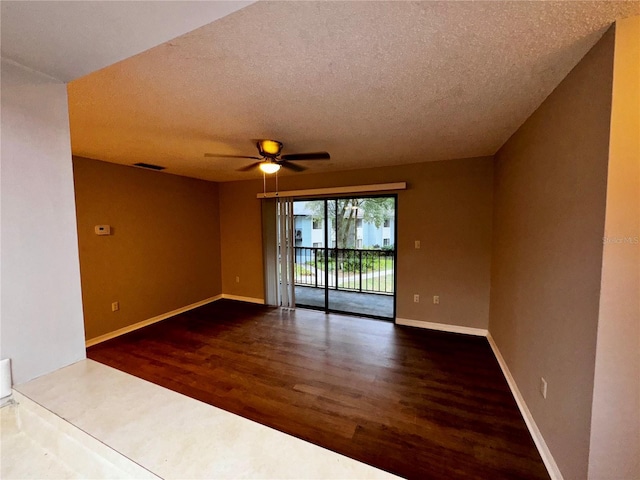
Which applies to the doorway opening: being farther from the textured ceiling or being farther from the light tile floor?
the light tile floor

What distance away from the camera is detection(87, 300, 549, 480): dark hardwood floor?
5.59 ft

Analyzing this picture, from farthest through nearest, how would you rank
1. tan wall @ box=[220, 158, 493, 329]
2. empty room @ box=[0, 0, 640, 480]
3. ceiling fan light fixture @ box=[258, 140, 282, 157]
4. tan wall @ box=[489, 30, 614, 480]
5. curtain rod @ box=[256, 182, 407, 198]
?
curtain rod @ box=[256, 182, 407, 198], tan wall @ box=[220, 158, 493, 329], ceiling fan light fixture @ box=[258, 140, 282, 157], tan wall @ box=[489, 30, 614, 480], empty room @ box=[0, 0, 640, 480]

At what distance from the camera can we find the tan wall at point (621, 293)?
1.07 meters

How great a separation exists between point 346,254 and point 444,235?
2215 mm

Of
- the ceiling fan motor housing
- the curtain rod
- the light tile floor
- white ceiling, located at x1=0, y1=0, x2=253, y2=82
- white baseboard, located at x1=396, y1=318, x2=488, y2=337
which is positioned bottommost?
white baseboard, located at x1=396, y1=318, x2=488, y2=337

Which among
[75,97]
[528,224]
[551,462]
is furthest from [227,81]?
[551,462]

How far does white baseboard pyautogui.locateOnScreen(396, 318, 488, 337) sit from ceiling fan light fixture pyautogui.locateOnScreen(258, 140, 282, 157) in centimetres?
294

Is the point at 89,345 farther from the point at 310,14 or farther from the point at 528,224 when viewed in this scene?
the point at 528,224

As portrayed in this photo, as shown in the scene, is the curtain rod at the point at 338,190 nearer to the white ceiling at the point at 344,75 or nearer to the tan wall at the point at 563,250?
the white ceiling at the point at 344,75

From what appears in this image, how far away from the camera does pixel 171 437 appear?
721 mm

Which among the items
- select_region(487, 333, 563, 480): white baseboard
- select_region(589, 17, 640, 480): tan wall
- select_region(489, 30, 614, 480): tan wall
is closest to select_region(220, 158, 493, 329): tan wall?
select_region(487, 333, 563, 480): white baseboard

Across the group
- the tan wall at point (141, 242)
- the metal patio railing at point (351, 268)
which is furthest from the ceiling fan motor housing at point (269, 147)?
the metal patio railing at point (351, 268)

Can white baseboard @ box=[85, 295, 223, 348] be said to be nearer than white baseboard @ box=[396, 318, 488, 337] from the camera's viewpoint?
Yes

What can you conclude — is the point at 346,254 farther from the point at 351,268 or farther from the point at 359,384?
the point at 359,384
